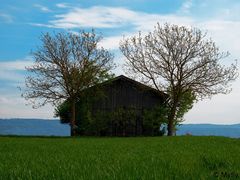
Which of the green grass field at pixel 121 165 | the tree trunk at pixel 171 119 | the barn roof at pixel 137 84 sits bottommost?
the green grass field at pixel 121 165

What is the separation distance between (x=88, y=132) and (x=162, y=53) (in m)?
13.4

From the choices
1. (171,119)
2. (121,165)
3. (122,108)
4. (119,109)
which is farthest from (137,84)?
(121,165)

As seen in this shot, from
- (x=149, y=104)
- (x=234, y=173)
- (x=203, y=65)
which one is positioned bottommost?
(x=234, y=173)

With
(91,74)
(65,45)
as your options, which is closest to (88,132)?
(91,74)

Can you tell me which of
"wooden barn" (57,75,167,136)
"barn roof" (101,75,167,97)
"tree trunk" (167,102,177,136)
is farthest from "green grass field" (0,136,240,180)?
"tree trunk" (167,102,177,136)

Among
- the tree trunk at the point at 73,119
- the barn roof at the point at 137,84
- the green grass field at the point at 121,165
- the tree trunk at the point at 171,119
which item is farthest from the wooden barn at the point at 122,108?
the green grass field at the point at 121,165

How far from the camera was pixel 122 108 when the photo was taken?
A: 58.5 meters

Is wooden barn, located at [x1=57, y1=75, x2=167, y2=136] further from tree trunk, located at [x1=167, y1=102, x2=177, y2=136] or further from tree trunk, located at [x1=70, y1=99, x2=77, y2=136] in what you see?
tree trunk, located at [x1=167, y1=102, x2=177, y2=136]

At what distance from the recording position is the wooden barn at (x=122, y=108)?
57.3 meters

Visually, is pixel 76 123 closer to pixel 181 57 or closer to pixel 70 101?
pixel 70 101

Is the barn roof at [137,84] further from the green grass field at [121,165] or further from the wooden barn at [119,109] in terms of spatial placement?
the green grass field at [121,165]

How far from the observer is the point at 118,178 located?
660 cm

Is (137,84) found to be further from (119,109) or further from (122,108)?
(119,109)

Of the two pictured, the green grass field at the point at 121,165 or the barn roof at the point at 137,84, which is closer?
the green grass field at the point at 121,165
